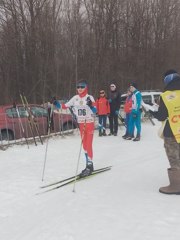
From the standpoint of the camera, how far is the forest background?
24.5 meters

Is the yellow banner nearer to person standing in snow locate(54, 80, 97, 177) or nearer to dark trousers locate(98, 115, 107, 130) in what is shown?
person standing in snow locate(54, 80, 97, 177)

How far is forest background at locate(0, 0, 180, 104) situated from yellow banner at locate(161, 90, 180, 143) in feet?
62.6

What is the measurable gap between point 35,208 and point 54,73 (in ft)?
69.2

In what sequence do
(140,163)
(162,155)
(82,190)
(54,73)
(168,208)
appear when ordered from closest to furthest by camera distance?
(168,208)
(82,190)
(140,163)
(162,155)
(54,73)

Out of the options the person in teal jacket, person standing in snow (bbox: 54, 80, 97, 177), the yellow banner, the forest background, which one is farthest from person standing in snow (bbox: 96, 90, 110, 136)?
the forest background

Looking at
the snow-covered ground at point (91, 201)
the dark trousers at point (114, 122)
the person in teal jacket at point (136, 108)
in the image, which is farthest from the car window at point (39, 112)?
the snow-covered ground at point (91, 201)

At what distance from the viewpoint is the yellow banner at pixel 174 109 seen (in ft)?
19.6

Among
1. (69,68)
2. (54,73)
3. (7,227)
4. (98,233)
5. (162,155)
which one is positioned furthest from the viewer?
(69,68)

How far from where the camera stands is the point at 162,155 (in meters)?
9.69

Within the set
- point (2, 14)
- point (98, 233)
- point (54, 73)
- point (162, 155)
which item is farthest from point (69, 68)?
point (98, 233)

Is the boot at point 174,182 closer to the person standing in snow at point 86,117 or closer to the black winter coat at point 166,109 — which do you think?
the black winter coat at point 166,109

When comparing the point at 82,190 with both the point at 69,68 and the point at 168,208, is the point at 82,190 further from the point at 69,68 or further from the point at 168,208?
the point at 69,68

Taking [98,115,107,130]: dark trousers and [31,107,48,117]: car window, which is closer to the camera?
[98,115,107,130]: dark trousers

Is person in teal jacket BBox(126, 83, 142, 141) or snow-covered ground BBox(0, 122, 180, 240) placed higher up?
person in teal jacket BBox(126, 83, 142, 141)
